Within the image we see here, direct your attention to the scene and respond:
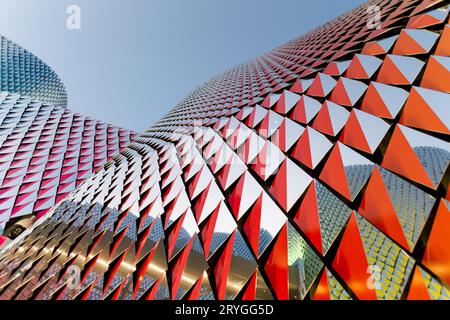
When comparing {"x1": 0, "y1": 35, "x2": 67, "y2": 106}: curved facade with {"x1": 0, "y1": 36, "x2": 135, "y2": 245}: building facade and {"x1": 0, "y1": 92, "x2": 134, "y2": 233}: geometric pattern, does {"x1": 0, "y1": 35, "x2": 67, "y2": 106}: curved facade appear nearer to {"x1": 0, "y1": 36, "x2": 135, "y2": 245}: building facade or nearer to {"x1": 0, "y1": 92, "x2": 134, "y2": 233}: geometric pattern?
{"x1": 0, "y1": 36, "x2": 135, "y2": 245}: building facade

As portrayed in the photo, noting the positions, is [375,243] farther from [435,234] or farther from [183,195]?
[183,195]

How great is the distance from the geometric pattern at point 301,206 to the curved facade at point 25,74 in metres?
58.5

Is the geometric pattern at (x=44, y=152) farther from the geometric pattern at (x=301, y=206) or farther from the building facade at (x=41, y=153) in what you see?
the geometric pattern at (x=301, y=206)

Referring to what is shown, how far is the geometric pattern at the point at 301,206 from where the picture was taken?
330 centimetres

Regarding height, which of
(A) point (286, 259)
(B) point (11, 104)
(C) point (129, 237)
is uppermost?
(A) point (286, 259)

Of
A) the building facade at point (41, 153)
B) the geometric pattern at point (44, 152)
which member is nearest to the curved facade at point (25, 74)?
the building facade at point (41, 153)

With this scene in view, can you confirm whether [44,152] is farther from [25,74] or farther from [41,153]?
A: [25,74]

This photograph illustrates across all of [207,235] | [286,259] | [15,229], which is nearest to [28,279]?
[207,235]

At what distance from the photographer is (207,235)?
18.2 ft

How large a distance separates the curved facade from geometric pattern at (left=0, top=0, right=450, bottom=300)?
58531 mm

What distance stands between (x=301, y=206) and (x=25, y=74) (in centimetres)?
7001

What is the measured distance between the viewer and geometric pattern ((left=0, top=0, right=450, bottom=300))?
130 inches
